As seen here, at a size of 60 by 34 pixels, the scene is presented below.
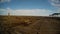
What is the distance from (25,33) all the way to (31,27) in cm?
11

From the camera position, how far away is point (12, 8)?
1.74 metres

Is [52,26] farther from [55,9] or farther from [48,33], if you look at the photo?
[55,9]

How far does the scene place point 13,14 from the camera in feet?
5.72

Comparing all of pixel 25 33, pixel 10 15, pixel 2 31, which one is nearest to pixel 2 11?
pixel 10 15

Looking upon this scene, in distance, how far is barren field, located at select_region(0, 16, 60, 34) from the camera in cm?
173

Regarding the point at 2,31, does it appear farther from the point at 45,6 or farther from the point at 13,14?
the point at 45,6

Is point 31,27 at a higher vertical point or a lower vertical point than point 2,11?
lower

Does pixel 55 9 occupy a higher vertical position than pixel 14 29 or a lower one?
higher

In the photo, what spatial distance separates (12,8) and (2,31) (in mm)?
317

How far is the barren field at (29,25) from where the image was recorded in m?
1.73

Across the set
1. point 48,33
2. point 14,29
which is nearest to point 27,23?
point 14,29

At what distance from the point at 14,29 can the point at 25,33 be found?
147 mm

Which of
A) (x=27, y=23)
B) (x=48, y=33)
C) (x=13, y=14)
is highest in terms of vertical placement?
(x=13, y=14)

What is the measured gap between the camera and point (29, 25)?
1.75m
